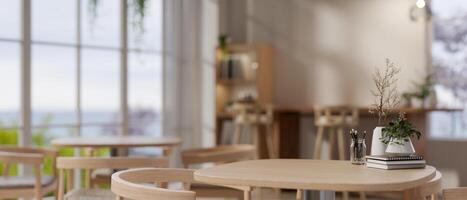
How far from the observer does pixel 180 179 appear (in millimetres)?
3541

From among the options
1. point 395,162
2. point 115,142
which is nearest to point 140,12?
point 115,142

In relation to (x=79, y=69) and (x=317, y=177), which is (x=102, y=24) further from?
(x=317, y=177)

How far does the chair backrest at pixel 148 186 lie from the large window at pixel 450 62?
475 centimetres

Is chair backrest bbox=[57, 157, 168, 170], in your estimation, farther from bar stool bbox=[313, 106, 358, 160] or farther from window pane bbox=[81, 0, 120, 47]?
bar stool bbox=[313, 106, 358, 160]

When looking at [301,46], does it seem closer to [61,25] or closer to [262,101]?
[262,101]

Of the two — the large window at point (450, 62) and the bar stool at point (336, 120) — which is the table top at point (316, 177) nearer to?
the bar stool at point (336, 120)

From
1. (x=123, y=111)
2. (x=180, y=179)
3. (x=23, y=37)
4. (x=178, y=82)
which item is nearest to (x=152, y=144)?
(x=180, y=179)

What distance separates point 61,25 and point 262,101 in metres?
2.65

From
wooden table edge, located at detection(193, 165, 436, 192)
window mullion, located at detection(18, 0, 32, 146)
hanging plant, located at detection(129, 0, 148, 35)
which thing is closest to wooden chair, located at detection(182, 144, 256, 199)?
wooden table edge, located at detection(193, 165, 436, 192)

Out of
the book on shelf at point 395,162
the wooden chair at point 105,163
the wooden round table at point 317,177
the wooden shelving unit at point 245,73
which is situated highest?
the wooden shelving unit at point 245,73

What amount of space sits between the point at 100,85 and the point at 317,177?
16.1 ft

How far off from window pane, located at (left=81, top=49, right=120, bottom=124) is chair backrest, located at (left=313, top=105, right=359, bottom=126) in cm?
222

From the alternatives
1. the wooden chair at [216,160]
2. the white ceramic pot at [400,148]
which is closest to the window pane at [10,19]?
the wooden chair at [216,160]

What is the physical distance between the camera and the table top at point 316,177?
8.87 ft
